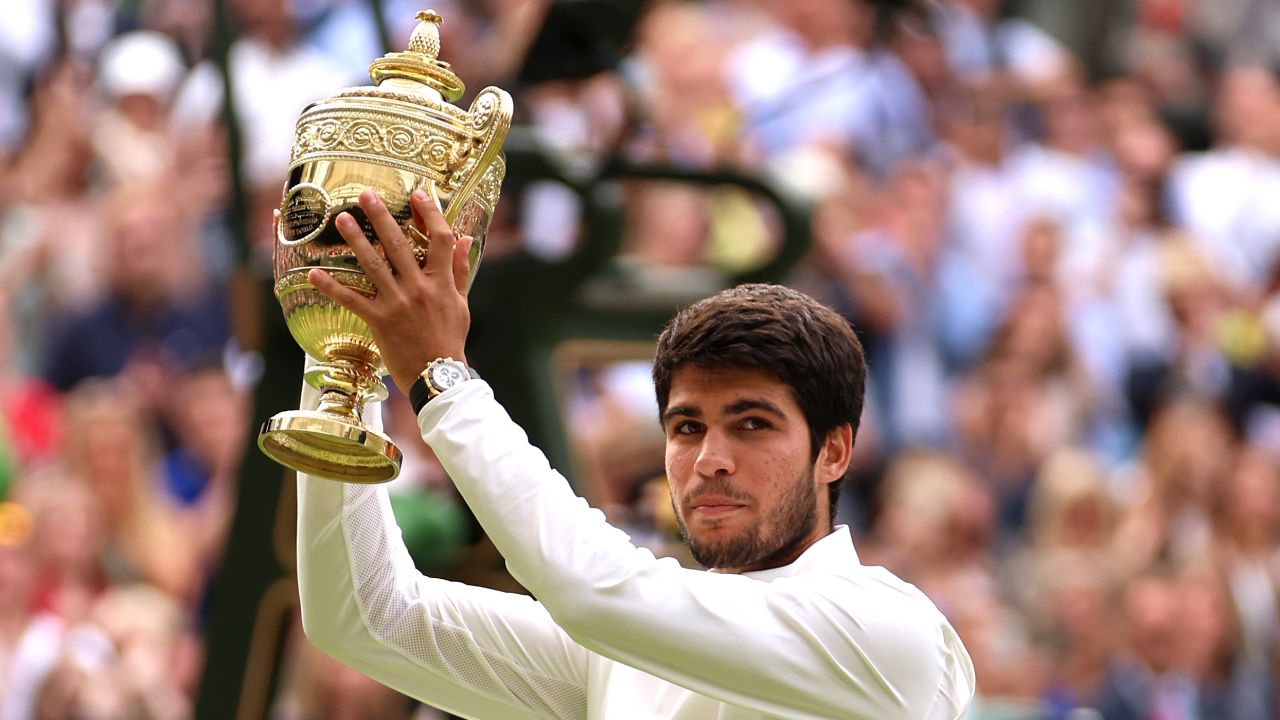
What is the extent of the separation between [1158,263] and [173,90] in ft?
16.1

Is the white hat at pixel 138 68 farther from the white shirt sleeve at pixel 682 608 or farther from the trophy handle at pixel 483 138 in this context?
the white shirt sleeve at pixel 682 608

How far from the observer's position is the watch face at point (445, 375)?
9.00ft

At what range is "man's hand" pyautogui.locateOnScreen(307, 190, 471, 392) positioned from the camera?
277 centimetres

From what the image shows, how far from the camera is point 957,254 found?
9688 millimetres

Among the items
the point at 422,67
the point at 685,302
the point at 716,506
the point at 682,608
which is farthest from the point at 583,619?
the point at 685,302

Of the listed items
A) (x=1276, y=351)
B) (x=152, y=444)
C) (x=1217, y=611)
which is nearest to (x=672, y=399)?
(x=152, y=444)

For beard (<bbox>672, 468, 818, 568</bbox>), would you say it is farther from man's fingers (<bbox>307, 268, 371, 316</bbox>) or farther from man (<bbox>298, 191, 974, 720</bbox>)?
man's fingers (<bbox>307, 268, 371, 316</bbox>)

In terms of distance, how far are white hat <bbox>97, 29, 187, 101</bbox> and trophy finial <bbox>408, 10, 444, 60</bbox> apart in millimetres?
5204

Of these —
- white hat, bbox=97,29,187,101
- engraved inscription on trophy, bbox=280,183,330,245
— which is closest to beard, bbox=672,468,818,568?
engraved inscription on trophy, bbox=280,183,330,245

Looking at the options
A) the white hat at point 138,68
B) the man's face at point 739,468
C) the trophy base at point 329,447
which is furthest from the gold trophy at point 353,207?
the white hat at point 138,68

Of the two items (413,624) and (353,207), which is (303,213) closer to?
(353,207)

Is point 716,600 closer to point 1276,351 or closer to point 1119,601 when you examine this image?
point 1119,601

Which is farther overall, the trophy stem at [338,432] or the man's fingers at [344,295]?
the trophy stem at [338,432]

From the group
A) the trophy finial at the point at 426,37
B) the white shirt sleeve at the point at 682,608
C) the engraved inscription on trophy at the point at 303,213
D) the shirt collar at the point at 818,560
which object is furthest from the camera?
the trophy finial at the point at 426,37
